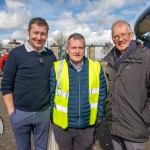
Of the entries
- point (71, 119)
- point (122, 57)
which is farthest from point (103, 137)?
point (122, 57)

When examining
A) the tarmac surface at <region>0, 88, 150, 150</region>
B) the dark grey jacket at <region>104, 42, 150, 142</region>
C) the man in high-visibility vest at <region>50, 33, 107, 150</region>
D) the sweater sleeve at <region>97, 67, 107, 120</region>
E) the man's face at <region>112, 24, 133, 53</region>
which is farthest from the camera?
the tarmac surface at <region>0, 88, 150, 150</region>

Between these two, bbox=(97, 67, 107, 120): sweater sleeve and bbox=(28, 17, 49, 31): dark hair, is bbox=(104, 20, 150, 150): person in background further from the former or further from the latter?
bbox=(28, 17, 49, 31): dark hair

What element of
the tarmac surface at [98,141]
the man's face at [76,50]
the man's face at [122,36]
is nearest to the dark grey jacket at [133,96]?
the man's face at [122,36]

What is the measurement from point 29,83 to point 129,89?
3.48 ft

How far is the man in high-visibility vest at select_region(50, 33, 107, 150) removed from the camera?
2.96 metres

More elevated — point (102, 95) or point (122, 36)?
point (122, 36)

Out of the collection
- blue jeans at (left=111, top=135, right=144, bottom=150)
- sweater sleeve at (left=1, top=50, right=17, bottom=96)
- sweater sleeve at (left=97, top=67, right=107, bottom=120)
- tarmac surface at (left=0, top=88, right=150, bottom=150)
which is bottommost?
tarmac surface at (left=0, top=88, right=150, bottom=150)

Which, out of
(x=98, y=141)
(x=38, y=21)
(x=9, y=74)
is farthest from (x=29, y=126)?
(x=98, y=141)

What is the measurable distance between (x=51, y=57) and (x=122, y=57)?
2.75ft

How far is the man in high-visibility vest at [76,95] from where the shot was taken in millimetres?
2965

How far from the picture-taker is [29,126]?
3.10 meters

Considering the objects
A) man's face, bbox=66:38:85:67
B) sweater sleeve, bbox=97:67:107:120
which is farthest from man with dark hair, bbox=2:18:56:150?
sweater sleeve, bbox=97:67:107:120

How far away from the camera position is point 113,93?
2.91 meters

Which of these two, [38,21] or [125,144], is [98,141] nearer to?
[125,144]
